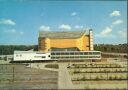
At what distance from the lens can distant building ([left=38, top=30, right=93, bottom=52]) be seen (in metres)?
68.3

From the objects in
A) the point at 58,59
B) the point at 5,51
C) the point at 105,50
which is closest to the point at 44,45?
the point at 58,59

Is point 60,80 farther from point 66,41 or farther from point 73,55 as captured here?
point 66,41

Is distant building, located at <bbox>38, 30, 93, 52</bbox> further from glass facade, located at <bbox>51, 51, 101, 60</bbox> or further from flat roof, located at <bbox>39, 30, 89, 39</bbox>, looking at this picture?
glass facade, located at <bbox>51, 51, 101, 60</bbox>

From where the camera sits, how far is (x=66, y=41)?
6869 cm

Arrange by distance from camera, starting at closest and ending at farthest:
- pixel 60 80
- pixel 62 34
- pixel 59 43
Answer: pixel 60 80
pixel 59 43
pixel 62 34

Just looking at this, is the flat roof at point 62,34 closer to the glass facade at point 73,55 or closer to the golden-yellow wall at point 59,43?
the golden-yellow wall at point 59,43

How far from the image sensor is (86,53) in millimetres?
59250

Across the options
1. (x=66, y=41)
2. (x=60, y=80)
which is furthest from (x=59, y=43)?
(x=60, y=80)

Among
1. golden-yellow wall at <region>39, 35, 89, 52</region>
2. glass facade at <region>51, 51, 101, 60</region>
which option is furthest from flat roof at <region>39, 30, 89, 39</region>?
glass facade at <region>51, 51, 101, 60</region>

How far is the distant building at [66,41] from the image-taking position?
2689 inches

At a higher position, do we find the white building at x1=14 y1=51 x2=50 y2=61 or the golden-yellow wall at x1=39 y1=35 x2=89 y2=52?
the golden-yellow wall at x1=39 y1=35 x2=89 y2=52

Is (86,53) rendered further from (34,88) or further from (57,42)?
(34,88)

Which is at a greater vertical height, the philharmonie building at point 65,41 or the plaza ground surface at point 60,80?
the philharmonie building at point 65,41

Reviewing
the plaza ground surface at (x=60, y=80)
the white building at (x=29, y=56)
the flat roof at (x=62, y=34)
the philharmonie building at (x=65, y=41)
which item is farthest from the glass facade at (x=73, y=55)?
the plaza ground surface at (x=60, y=80)
